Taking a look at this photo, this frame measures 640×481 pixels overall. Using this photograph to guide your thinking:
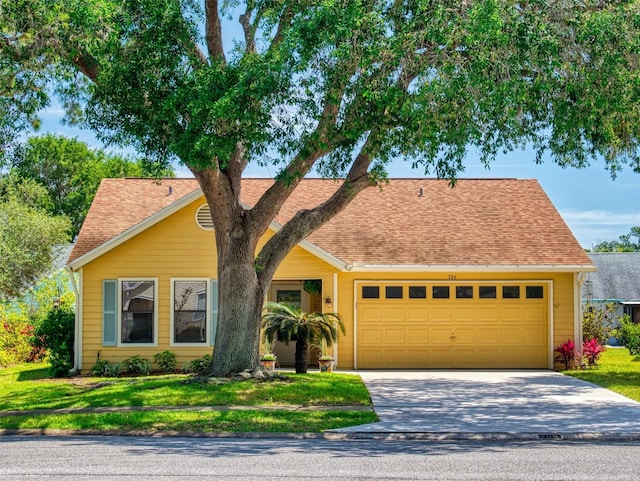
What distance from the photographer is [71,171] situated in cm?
5434

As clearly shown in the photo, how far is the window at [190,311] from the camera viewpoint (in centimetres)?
2181

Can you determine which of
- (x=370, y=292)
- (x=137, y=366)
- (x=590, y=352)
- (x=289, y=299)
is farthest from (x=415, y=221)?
(x=137, y=366)

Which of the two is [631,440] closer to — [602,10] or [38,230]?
[602,10]

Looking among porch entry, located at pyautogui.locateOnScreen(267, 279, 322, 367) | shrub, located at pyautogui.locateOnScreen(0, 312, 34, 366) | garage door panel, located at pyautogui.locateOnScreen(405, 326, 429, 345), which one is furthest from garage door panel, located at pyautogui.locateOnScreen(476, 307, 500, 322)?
shrub, located at pyautogui.locateOnScreen(0, 312, 34, 366)

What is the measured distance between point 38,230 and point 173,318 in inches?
719

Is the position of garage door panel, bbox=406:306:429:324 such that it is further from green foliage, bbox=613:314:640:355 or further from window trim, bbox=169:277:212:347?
green foliage, bbox=613:314:640:355

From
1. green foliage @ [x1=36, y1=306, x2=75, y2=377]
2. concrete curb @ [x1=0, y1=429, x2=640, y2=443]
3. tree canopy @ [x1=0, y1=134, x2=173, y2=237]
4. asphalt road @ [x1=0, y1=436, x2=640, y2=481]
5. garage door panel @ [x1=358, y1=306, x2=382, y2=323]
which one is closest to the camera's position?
asphalt road @ [x1=0, y1=436, x2=640, y2=481]

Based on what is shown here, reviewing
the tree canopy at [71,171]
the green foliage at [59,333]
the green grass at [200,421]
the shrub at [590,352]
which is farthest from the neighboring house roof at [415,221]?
the tree canopy at [71,171]

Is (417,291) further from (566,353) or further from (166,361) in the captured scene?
(166,361)

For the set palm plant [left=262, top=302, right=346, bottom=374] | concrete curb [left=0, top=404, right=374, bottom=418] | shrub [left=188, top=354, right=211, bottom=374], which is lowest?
concrete curb [left=0, top=404, right=374, bottom=418]

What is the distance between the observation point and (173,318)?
21.8 metres

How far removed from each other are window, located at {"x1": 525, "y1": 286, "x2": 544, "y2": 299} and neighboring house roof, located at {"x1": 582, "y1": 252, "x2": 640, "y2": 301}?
2450 cm

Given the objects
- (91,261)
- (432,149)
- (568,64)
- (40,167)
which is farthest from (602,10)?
(40,167)

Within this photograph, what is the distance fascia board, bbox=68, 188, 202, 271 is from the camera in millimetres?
21312
